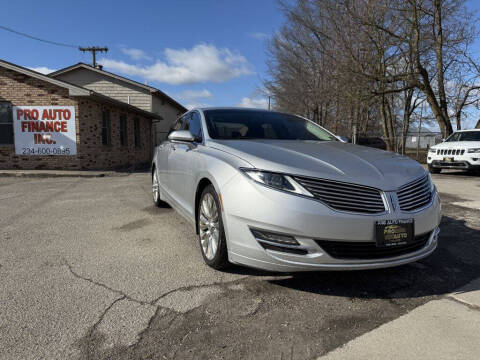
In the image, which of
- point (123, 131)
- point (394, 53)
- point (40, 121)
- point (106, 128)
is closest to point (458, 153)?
point (394, 53)

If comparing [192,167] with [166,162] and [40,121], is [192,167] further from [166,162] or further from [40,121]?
[40,121]

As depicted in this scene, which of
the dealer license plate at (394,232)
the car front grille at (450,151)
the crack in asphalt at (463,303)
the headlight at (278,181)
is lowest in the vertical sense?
the crack in asphalt at (463,303)

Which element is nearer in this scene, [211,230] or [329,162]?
[329,162]

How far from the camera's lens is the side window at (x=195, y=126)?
373 cm

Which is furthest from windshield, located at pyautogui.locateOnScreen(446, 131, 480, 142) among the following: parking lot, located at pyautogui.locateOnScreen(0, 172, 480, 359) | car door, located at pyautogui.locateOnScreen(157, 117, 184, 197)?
car door, located at pyautogui.locateOnScreen(157, 117, 184, 197)

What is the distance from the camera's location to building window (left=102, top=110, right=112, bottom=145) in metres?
13.3

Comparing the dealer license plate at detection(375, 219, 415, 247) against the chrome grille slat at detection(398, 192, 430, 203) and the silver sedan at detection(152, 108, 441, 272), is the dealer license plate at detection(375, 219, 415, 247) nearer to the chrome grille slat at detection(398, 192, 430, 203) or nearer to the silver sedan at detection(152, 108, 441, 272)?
the silver sedan at detection(152, 108, 441, 272)

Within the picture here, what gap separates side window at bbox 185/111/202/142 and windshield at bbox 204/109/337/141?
0.13m

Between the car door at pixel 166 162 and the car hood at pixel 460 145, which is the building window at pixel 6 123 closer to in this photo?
the car door at pixel 166 162

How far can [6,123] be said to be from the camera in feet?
38.1

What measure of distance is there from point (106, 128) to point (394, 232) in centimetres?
1307

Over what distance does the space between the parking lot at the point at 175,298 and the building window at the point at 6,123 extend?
9089 millimetres

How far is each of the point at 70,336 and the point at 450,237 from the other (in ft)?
13.3

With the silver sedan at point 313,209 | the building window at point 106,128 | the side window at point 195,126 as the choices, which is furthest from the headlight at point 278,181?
the building window at point 106,128
